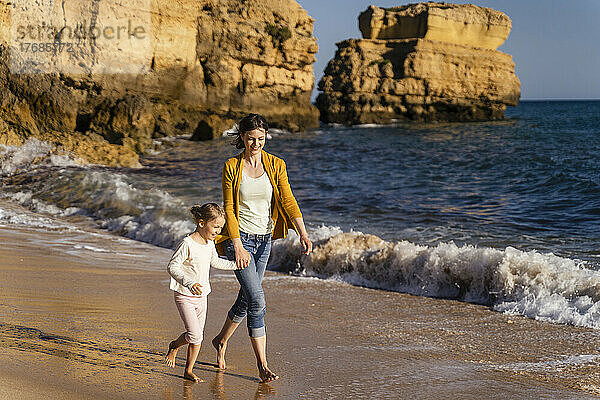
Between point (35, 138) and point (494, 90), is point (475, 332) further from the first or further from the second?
point (494, 90)

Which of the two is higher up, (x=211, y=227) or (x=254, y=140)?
(x=254, y=140)

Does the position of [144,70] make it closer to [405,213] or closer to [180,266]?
[405,213]

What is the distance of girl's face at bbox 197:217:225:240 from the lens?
3.49 meters

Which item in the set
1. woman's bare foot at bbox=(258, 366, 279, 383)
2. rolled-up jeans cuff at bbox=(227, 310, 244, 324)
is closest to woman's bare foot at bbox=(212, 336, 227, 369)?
rolled-up jeans cuff at bbox=(227, 310, 244, 324)

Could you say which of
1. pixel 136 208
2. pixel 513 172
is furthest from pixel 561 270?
pixel 513 172

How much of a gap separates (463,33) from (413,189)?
49133 millimetres

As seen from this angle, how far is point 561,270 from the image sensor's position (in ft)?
20.3

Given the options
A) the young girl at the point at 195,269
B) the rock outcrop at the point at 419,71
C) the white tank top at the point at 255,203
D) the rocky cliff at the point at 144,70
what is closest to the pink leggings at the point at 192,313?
the young girl at the point at 195,269

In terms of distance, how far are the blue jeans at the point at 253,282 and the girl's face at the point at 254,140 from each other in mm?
496

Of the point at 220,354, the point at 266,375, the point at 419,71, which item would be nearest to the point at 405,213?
the point at 220,354

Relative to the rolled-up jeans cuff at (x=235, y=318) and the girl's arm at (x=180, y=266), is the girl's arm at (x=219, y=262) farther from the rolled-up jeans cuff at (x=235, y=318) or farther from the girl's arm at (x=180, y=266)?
the rolled-up jeans cuff at (x=235, y=318)

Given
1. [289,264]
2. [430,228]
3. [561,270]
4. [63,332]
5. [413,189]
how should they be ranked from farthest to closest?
[413,189] < [430,228] < [289,264] < [561,270] < [63,332]

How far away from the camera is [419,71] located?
5394cm

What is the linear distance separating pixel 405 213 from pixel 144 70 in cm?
1909
